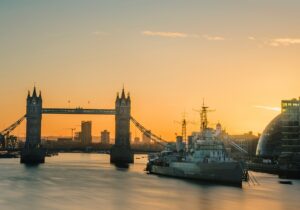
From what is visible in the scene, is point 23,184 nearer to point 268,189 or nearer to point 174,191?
point 174,191

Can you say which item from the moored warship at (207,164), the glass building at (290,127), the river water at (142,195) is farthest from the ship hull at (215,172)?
the glass building at (290,127)

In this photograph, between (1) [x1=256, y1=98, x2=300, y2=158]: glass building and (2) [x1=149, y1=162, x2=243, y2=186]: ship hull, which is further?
(1) [x1=256, y1=98, x2=300, y2=158]: glass building

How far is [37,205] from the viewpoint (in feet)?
287

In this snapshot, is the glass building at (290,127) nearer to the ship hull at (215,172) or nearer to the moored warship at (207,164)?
the moored warship at (207,164)

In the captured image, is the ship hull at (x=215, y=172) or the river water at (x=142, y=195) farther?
the ship hull at (x=215, y=172)

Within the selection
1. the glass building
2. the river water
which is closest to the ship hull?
the river water

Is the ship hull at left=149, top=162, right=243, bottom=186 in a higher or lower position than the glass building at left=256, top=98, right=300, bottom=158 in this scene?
lower

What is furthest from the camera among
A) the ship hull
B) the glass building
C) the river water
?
the glass building

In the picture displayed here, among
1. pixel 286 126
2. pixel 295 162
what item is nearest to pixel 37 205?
pixel 295 162

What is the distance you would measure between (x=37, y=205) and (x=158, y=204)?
59.3ft

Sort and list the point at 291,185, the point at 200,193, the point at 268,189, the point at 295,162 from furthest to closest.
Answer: the point at 295,162 < the point at 291,185 < the point at 268,189 < the point at 200,193

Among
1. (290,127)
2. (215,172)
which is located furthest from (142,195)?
(290,127)

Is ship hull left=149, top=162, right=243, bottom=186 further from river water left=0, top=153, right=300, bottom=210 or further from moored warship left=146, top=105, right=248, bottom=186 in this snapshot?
river water left=0, top=153, right=300, bottom=210

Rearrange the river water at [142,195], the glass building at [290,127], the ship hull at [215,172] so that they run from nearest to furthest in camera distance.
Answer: the river water at [142,195] → the ship hull at [215,172] → the glass building at [290,127]
